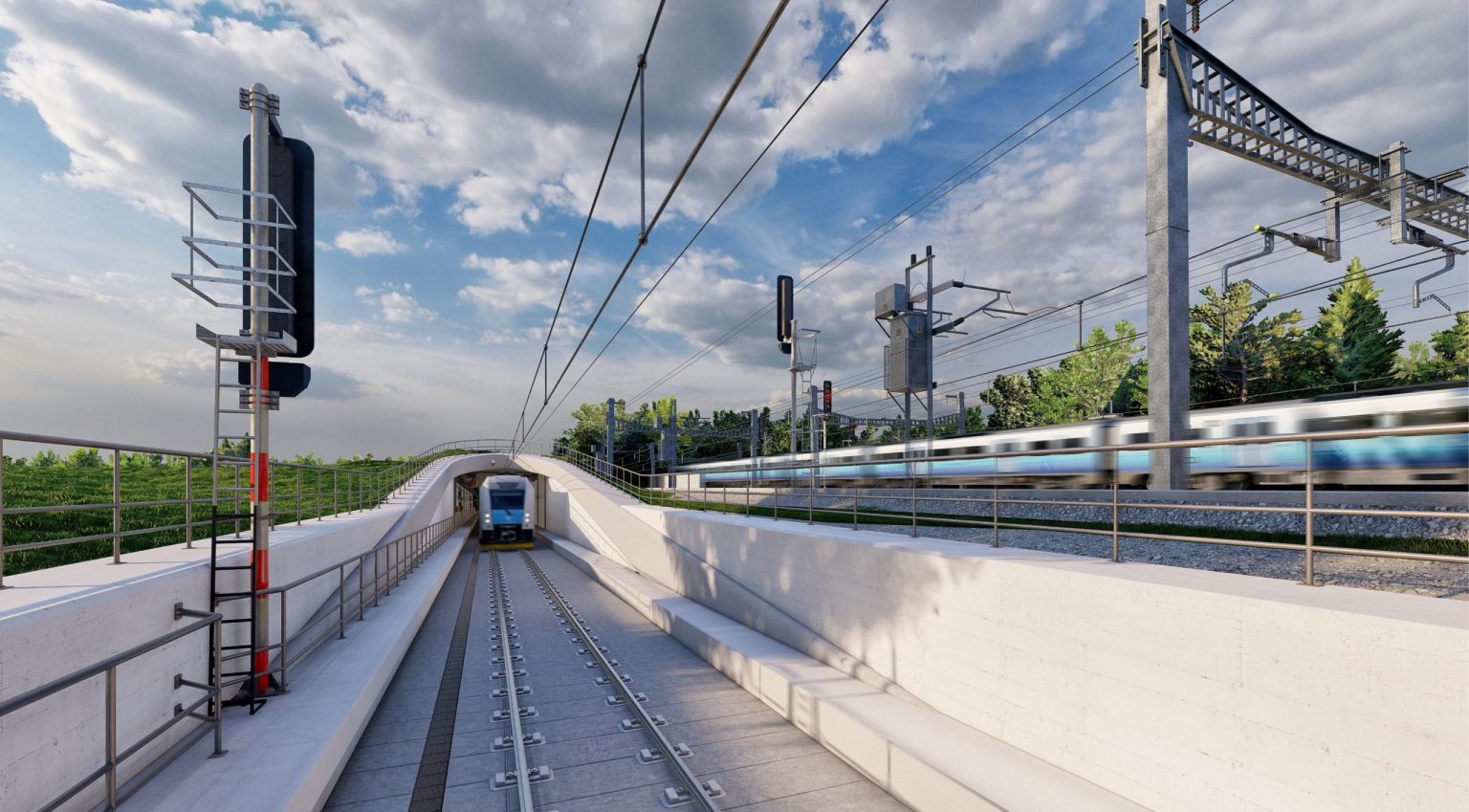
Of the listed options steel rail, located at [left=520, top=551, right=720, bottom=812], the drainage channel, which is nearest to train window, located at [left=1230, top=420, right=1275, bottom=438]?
steel rail, located at [left=520, top=551, right=720, bottom=812]

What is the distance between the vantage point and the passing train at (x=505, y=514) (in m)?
32.3

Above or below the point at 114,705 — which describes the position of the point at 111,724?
below

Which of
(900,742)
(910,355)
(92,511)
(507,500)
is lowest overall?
(507,500)

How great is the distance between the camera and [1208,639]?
14.8ft

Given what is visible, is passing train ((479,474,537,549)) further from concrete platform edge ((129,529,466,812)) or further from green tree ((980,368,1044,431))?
green tree ((980,368,1044,431))

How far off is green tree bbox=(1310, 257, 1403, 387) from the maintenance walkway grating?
43.6 m

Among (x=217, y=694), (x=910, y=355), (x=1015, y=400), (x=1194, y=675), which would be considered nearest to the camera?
(x=1194, y=675)

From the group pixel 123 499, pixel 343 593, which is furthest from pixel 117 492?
pixel 123 499

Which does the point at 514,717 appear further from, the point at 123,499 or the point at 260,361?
the point at 123,499

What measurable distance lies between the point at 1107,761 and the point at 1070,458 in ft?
44.7

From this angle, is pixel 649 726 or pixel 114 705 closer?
pixel 114 705

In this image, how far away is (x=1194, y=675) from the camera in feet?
15.1

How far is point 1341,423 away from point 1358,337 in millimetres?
34506

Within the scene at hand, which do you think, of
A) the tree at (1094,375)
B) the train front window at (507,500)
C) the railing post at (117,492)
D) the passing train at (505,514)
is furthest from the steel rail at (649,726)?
the tree at (1094,375)
